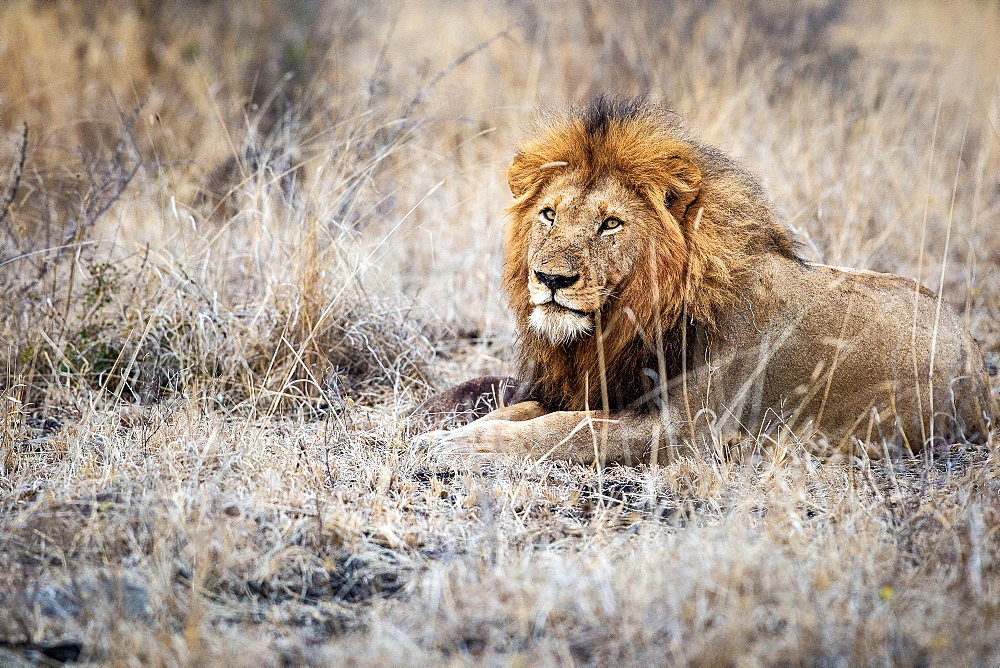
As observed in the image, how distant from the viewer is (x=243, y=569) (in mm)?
2881

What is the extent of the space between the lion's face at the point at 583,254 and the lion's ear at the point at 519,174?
252mm

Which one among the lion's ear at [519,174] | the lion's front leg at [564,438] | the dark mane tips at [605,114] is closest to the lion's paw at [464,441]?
the lion's front leg at [564,438]

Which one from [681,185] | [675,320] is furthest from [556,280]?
[681,185]

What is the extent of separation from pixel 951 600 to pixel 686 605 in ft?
2.47

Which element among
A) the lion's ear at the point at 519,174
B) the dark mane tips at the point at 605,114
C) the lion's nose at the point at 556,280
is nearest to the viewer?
the lion's nose at the point at 556,280

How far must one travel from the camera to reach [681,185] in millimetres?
3760

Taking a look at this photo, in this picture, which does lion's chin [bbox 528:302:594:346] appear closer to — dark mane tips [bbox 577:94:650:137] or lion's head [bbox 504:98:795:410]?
lion's head [bbox 504:98:795:410]

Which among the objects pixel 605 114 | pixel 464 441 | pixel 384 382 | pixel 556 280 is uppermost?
pixel 605 114

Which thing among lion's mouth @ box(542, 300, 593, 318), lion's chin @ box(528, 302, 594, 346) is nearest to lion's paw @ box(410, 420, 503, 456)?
lion's chin @ box(528, 302, 594, 346)

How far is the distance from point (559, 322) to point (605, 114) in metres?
0.90

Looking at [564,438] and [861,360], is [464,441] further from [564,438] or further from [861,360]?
[861,360]

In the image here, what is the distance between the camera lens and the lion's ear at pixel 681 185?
3.78 meters

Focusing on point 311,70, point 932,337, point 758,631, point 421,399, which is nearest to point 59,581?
point 758,631

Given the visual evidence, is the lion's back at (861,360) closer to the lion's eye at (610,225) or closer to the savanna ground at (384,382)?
the savanna ground at (384,382)
